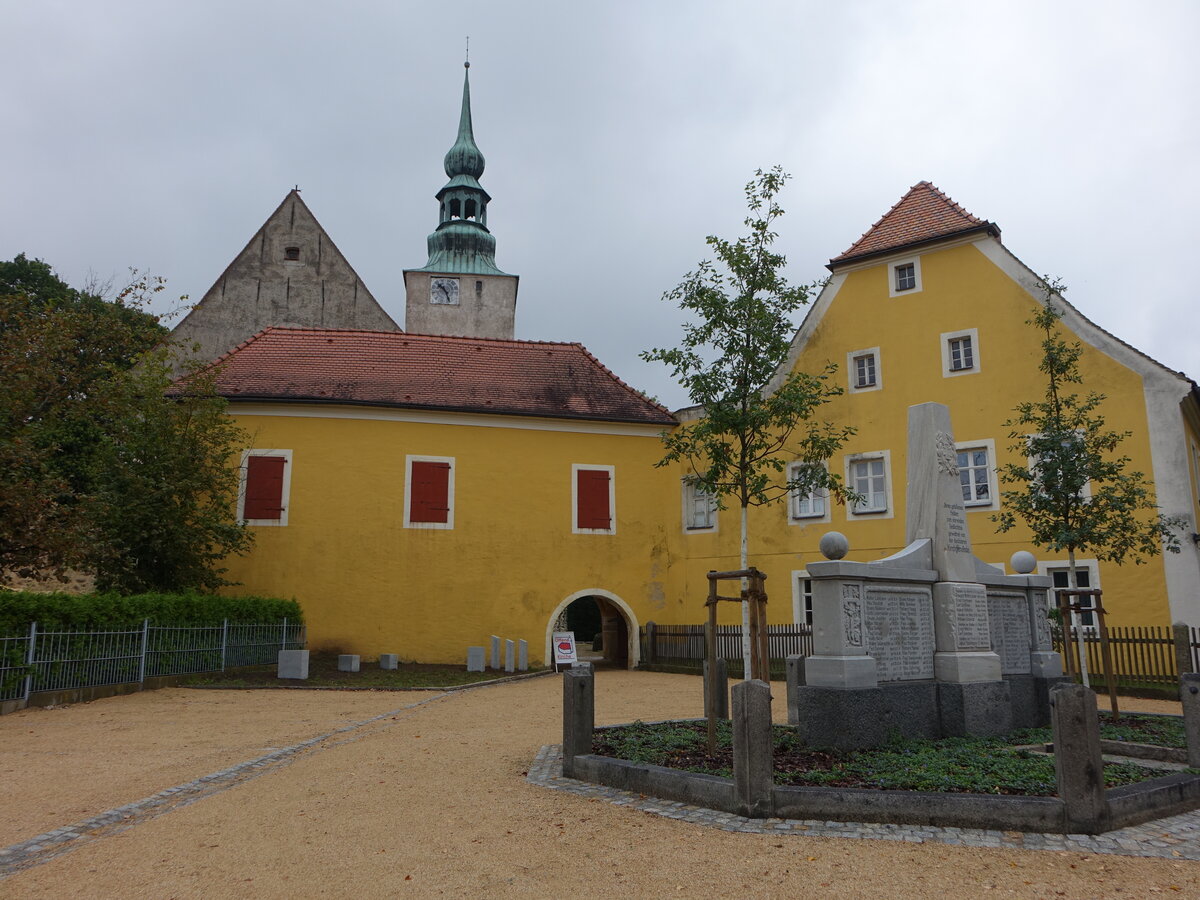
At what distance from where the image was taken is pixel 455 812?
6.57 m

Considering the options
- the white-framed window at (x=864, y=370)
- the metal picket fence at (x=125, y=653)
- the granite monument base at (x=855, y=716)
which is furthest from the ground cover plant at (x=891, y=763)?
the white-framed window at (x=864, y=370)

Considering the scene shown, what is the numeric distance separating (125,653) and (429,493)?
29.3 feet

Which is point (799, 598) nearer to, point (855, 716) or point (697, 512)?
point (697, 512)

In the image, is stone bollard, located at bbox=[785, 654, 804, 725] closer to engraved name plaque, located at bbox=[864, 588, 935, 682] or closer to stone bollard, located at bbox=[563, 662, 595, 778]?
engraved name plaque, located at bbox=[864, 588, 935, 682]

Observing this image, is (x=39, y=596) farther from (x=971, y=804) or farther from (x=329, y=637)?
(x=971, y=804)

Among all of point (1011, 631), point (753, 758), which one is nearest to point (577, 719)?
point (753, 758)

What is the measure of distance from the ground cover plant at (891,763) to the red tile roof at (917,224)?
14658 millimetres

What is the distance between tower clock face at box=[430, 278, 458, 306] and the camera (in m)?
44.6

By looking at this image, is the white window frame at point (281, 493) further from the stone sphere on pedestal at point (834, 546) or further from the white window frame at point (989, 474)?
the stone sphere on pedestal at point (834, 546)

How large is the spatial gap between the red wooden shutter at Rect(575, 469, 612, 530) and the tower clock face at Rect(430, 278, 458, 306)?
23.3 metres

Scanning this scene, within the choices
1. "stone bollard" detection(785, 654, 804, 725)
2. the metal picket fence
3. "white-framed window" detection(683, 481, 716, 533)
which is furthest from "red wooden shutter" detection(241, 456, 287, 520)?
"stone bollard" detection(785, 654, 804, 725)

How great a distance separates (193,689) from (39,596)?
3.46 m

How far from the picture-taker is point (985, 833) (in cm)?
576

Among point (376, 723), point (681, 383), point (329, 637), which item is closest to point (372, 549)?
point (329, 637)
